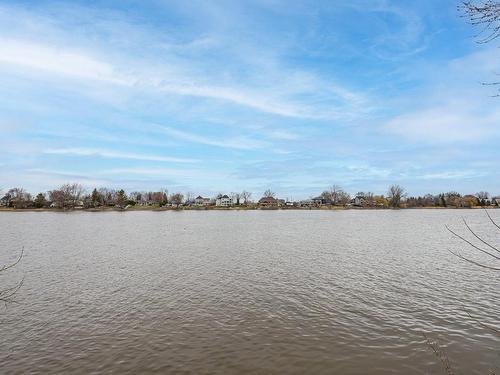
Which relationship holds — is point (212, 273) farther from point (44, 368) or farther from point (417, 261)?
point (417, 261)

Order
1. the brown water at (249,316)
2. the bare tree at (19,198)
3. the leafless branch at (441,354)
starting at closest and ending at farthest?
1. the leafless branch at (441,354)
2. the brown water at (249,316)
3. the bare tree at (19,198)

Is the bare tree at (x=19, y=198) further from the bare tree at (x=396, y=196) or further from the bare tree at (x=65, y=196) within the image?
the bare tree at (x=396, y=196)

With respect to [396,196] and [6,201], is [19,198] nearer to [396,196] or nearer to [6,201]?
[6,201]

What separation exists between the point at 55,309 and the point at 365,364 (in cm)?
1393

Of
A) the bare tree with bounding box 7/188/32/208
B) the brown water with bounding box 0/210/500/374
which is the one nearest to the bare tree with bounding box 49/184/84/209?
the bare tree with bounding box 7/188/32/208

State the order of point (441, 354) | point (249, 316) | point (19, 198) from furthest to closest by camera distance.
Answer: point (19, 198)
point (249, 316)
point (441, 354)

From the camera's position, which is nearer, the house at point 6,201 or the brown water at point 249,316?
the brown water at point 249,316

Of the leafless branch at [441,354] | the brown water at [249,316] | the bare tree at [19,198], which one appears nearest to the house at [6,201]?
the bare tree at [19,198]

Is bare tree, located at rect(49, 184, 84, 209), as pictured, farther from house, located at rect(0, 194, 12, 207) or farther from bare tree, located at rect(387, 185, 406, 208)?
bare tree, located at rect(387, 185, 406, 208)

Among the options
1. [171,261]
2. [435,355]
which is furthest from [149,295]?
[435,355]

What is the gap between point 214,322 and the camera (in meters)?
13.7

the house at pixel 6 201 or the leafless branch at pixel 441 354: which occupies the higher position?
the house at pixel 6 201

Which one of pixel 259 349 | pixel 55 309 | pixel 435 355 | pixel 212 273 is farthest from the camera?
pixel 212 273

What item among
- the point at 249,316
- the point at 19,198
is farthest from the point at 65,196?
the point at 249,316
